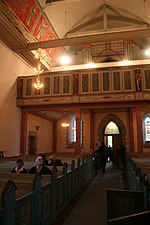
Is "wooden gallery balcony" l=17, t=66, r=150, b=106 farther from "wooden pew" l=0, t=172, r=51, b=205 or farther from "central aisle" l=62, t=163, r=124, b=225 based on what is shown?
"wooden pew" l=0, t=172, r=51, b=205

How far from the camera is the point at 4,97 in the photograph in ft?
32.4

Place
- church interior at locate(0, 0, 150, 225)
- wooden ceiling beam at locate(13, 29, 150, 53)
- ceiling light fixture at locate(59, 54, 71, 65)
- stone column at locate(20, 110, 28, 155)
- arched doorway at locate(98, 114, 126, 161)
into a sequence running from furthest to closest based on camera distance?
ceiling light fixture at locate(59, 54, 71, 65) → arched doorway at locate(98, 114, 126, 161) → stone column at locate(20, 110, 28, 155) → wooden ceiling beam at locate(13, 29, 150, 53) → church interior at locate(0, 0, 150, 225)

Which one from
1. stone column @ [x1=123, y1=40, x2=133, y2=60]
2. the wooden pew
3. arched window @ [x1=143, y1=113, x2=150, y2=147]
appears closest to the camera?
the wooden pew

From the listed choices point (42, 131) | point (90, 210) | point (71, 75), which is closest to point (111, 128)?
point (42, 131)

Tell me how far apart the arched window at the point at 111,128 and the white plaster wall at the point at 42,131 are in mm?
4400

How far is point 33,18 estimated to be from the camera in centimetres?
1069

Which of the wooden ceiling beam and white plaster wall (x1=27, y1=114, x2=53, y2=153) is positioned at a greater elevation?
the wooden ceiling beam

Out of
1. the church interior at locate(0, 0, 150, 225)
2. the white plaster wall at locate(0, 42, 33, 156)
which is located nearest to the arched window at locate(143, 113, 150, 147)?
the church interior at locate(0, 0, 150, 225)

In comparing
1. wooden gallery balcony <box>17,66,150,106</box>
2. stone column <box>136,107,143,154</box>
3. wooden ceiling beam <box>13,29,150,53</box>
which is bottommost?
stone column <box>136,107,143,154</box>

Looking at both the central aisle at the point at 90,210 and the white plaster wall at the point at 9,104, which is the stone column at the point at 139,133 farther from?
the white plaster wall at the point at 9,104

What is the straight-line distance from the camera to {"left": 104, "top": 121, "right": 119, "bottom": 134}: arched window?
15062mm

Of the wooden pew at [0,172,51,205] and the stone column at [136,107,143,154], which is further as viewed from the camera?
the stone column at [136,107,143,154]

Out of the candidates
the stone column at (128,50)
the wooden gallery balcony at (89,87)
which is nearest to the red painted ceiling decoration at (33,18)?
the wooden gallery balcony at (89,87)

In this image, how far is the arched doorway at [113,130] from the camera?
14.5 m
